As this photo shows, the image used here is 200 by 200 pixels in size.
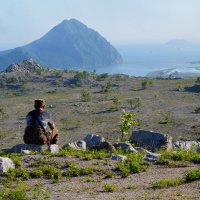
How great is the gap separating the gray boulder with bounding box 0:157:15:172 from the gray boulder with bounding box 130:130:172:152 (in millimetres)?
8704

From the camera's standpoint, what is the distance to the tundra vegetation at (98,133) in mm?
13570

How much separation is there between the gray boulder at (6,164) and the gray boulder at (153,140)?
28.6 feet

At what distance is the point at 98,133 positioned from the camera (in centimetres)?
6056

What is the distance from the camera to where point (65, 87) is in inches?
5320

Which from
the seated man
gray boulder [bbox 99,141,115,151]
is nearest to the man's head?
the seated man

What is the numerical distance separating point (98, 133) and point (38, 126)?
41208mm

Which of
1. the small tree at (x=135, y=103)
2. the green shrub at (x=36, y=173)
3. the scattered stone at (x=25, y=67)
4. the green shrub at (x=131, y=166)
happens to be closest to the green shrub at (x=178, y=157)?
the green shrub at (x=131, y=166)

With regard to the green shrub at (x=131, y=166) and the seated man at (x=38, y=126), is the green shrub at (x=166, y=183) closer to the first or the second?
the green shrub at (x=131, y=166)

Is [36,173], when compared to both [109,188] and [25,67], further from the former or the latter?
[25,67]

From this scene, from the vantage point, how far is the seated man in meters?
19.4

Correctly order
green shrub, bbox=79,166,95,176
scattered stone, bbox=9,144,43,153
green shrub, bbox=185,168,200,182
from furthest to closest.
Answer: scattered stone, bbox=9,144,43,153 → green shrub, bbox=79,166,95,176 → green shrub, bbox=185,168,200,182

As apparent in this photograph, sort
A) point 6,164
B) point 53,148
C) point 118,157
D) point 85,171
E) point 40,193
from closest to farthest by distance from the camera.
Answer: point 40,193 → point 85,171 → point 6,164 → point 118,157 → point 53,148

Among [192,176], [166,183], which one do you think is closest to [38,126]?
[166,183]

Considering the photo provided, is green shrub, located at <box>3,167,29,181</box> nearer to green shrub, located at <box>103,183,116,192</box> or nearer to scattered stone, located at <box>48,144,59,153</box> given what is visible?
scattered stone, located at <box>48,144,59,153</box>
